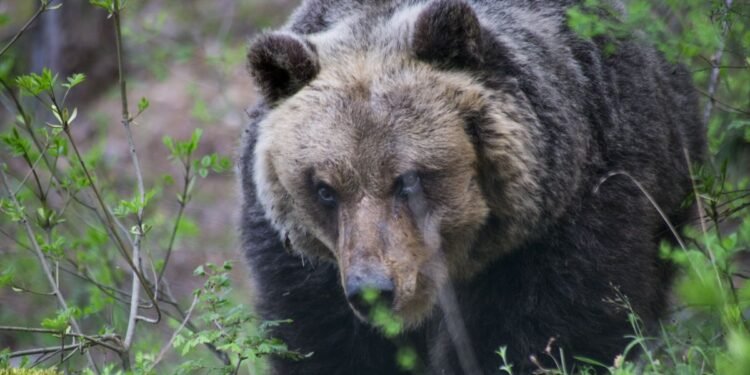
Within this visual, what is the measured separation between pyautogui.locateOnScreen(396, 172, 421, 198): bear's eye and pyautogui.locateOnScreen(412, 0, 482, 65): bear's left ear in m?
0.64

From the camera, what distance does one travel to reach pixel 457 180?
16.5 ft

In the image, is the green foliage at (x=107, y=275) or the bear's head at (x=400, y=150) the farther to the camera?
the green foliage at (x=107, y=275)

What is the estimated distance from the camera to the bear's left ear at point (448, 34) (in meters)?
4.96

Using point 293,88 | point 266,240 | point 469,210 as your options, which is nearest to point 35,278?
point 266,240

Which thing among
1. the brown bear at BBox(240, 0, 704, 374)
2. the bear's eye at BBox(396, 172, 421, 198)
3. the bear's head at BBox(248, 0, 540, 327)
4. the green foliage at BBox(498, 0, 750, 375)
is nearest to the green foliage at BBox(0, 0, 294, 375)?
the brown bear at BBox(240, 0, 704, 374)

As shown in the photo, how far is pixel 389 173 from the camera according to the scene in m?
4.87

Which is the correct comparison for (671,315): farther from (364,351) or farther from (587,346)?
(364,351)

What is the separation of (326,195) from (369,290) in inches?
28.1

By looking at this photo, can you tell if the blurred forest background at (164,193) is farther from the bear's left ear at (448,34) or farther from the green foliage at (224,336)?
the bear's left ear at (448,34)

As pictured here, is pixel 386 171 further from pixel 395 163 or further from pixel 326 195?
pixel 326 195

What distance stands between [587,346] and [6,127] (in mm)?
9718

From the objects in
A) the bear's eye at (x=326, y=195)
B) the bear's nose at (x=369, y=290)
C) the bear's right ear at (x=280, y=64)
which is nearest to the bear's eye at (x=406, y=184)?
the bear's eye at (x=326, y=195)

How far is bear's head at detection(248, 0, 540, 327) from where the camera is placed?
4875 mm

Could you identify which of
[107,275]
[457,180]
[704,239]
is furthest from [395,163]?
[107,275]
